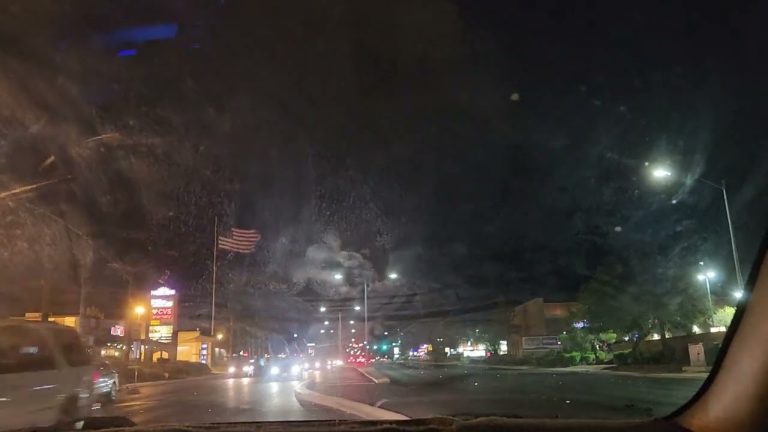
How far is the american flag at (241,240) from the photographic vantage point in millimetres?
42750

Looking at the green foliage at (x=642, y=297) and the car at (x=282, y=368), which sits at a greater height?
the green foliage at (x=642, y=297)

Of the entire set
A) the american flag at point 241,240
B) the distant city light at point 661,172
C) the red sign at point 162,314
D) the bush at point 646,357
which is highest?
the american flag at point 241,240

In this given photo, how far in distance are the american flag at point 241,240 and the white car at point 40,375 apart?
31423 millimetres

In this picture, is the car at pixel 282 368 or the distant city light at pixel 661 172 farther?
the car at pixel 282 368

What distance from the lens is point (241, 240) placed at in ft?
141

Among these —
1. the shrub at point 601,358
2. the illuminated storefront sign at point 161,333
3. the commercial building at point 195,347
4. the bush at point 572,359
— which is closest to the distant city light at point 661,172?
the bush at point 572,359

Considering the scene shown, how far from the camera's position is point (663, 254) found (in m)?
39.8

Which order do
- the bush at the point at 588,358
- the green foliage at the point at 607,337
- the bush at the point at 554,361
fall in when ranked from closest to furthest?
the bush at the point at 554,361, the bush at the point at 588,358, the green foliage at the point at 607,337

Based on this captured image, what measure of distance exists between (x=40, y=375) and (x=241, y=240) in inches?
1335

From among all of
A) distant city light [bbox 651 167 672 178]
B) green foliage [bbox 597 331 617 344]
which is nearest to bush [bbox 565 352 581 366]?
green foliage [bbox 597 331 617 344]

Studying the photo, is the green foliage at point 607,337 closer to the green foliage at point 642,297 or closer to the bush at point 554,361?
the bush at point 554,361

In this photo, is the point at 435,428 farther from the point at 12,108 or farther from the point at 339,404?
the point at 12,108

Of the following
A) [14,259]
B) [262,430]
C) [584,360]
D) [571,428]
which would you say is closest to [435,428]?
[571,428]

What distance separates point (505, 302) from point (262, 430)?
72289 millimetres
